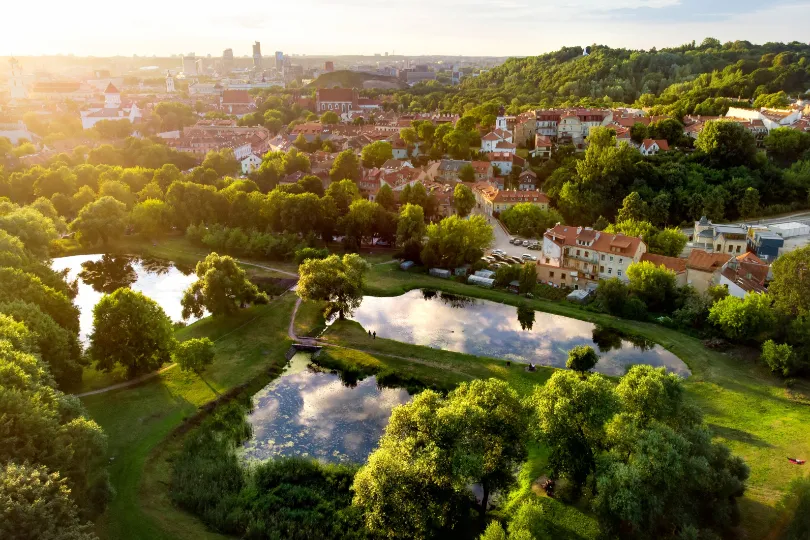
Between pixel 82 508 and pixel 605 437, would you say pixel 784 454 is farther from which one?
pixel 82 508

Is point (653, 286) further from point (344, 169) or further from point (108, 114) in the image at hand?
point (108, 114)

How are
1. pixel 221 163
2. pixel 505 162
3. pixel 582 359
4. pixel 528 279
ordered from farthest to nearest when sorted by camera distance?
pixel 221 163
pixel 505 162
pixel 528 279
pixel 582 359

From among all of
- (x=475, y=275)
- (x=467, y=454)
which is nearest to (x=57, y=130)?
(x=475, y=275)

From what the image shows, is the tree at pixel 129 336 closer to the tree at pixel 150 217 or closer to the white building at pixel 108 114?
the tree at pixel 150 217

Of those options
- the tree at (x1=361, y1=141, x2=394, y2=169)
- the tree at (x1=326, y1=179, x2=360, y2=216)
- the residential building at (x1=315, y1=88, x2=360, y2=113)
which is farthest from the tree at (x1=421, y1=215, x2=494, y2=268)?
the residential building at (x1=315, y1=88, x2=360, y2=113)

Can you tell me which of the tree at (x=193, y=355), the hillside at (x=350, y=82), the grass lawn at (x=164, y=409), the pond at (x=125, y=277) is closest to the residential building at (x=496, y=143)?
the pond at (x=125, y=277)

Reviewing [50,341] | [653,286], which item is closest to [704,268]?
[653,286]
